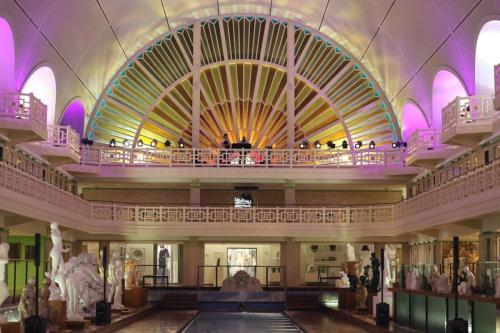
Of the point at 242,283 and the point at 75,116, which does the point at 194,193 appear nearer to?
the point at 242,283

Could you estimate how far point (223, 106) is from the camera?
44.9 meters

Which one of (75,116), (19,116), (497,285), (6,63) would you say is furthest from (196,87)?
(497,285)

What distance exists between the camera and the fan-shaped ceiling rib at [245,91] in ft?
145

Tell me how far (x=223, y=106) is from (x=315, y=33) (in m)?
6.10

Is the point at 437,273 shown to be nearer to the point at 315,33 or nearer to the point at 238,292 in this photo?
the point at 238,292

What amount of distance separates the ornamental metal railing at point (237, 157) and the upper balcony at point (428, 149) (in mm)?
4476

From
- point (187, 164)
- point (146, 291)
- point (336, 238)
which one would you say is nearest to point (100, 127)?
point (187, 164)

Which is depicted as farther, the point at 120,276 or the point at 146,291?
the point at 146,291

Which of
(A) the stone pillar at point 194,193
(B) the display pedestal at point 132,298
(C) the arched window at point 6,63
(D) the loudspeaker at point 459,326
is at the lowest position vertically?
(B) the display pedestal at point 132,298

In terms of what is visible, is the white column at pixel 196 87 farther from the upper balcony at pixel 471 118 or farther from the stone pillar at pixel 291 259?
the upper balcony at pixel 471 118

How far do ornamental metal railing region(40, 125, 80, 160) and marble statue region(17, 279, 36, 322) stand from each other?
1440 centimetres

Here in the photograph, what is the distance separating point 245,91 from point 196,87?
319cm

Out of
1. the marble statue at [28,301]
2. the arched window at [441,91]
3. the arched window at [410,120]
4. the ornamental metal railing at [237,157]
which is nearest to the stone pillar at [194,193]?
the ornamental metal railing at [237,157]

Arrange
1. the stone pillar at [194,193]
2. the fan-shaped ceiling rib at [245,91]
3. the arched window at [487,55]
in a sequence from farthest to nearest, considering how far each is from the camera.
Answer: the fan-shaped ceiling rib at [245,91] → the stone pillar at [194,193] → the arched window at [487,55]
